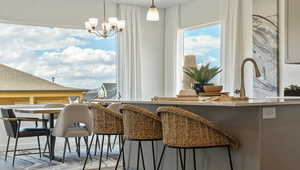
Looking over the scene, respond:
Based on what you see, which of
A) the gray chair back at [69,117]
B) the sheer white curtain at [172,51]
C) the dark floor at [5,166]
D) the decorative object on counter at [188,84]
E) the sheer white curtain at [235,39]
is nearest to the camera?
the decorative object on counter at [188,84]

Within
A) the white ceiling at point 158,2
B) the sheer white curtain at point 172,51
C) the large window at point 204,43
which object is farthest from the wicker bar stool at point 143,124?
the sheer white curtain at point 172,51

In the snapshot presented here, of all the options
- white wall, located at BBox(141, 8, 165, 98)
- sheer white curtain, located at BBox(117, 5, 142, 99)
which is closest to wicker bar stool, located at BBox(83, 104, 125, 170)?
sheer white curtain, located at BBox(117, 5, 142, 99)

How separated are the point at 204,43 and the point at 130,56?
1416 mm

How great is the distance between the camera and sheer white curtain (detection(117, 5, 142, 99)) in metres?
7.78

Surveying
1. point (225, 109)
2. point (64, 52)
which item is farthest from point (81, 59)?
point (225, 109)

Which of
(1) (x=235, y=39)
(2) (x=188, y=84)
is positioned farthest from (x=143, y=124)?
(1) (x=235, y=39)

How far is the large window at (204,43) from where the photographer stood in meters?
7.35

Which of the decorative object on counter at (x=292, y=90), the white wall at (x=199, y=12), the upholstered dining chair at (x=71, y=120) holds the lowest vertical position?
the upholstered dining chair at (x=71, y=120)

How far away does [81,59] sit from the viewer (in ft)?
25.5

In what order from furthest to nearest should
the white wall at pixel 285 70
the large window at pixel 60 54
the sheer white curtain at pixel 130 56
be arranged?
the sheer white curtain at pixel 130 56 < the large window at pixel 60 54 < the white wall at pixel 285 70

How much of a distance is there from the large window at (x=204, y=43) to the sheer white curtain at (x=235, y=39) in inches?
20.3

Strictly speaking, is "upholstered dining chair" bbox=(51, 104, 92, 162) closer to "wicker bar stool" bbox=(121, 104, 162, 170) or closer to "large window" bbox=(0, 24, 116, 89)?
"wicker bar stool" bbox=(121, 104, 162, 170)

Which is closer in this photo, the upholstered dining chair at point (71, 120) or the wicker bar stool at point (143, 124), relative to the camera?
the wicker bar stool at point (143, 124)

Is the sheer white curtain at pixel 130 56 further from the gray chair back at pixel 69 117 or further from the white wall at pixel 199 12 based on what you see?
the gray chair back at pixel 69 117
